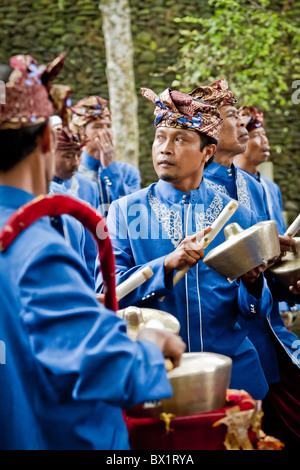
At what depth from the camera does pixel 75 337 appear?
61.9 inches

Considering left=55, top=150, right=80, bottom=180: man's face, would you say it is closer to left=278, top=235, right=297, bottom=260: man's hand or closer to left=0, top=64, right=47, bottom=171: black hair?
left=278, top=235, right=297, bottom=260: man's hand

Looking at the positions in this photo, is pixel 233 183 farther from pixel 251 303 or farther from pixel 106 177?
pixel 106 177

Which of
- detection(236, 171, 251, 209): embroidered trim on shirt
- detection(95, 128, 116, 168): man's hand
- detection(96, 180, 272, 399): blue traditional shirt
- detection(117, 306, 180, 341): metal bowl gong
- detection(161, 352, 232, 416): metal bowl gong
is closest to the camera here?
detection(161, 352, 232, 416): metal bowl gong

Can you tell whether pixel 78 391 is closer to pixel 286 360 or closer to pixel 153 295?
pixel 153 295

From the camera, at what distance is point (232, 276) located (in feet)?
8.71

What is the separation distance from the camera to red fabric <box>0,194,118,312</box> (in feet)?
5.36

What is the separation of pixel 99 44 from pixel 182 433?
445 inches

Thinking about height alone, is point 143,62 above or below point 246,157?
above

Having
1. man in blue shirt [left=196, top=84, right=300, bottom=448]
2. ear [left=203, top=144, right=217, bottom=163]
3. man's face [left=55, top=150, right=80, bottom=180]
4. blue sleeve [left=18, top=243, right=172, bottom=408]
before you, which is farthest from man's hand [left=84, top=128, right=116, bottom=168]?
blue sleeve [left=18, top=243, right=172, bottom=408]

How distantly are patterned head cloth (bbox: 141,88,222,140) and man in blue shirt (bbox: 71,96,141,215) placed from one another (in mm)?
2980

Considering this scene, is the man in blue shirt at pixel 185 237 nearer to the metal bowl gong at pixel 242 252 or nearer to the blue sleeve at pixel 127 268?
the blue sleeve at pixel 127 268

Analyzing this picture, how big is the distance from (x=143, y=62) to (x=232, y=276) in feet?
33.8

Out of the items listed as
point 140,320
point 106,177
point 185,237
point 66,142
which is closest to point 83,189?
point 106,177
